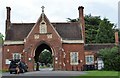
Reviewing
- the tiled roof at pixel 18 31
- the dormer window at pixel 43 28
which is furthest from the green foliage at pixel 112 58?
the tiled roof at pixel 18 31

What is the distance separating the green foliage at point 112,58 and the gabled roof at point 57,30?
9.91 m

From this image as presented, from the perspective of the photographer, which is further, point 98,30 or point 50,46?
point 98,30

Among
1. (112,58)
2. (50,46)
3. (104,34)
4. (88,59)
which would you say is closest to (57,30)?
(50,46)

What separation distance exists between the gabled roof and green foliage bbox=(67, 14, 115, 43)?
24.6m

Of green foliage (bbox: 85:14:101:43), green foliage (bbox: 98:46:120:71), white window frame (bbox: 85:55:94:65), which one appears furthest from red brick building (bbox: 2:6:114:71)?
green foliage (bbox: 85:14:101:43)

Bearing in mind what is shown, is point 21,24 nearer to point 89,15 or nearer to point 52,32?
point 52,32

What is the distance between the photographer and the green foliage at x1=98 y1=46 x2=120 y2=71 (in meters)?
51.8

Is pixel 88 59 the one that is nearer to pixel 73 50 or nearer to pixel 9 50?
pixel 73 50

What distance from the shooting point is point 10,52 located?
6288 centimetres

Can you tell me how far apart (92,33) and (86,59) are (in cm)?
3540

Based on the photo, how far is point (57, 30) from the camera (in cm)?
6444

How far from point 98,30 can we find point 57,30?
3015 centimetres

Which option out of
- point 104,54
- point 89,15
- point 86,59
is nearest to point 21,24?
point 86,59

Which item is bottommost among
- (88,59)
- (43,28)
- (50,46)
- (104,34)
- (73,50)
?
(88,59)
